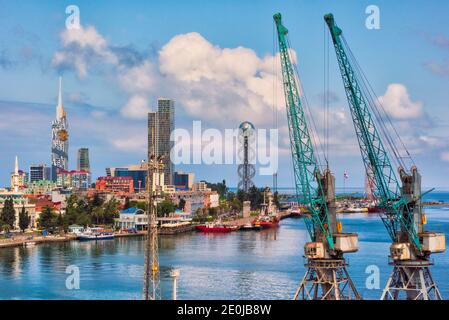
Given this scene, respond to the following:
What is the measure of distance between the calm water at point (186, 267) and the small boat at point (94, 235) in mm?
925

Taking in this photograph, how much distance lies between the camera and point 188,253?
22.4 metres

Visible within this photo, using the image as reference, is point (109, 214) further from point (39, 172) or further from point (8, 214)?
point (39, 172)

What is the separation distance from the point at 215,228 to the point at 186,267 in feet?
51.8

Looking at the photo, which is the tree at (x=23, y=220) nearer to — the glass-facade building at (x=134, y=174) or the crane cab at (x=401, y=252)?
the crane cab at (x=401, y=252)

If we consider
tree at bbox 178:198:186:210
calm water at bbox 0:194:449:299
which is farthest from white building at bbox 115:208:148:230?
tree at bbox 178:198:186:210

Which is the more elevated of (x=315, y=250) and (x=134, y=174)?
(x=134, y=174)

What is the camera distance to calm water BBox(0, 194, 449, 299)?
551 inches

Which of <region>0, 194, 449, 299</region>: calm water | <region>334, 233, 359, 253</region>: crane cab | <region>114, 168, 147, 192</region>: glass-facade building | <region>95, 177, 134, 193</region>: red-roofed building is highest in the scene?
<region>114, 168, 147, 192</region>: glass-facade building

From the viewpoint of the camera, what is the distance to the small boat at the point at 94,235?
2794 centimetres

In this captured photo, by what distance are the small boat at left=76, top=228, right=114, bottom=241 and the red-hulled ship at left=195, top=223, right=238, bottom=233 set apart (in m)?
5.48

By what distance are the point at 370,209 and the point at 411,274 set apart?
42233 mm

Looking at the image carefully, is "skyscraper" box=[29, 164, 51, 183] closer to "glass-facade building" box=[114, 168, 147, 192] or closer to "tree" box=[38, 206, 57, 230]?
"glass-facade building" box=[114, 168, 147, 192]

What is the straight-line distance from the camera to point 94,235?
28500mm

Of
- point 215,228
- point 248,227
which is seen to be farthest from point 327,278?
point 248,227
